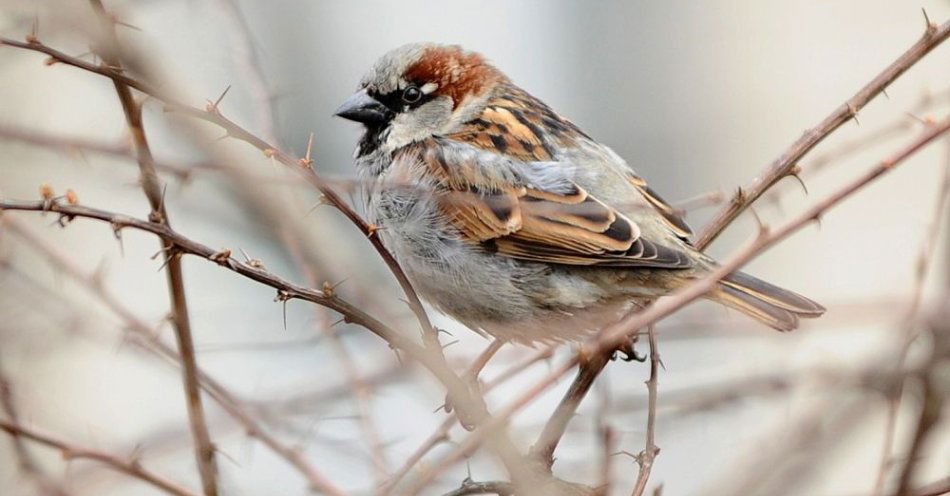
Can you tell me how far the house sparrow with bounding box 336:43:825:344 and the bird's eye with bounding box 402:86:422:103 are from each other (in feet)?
0.51

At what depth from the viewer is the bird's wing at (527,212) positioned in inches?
148

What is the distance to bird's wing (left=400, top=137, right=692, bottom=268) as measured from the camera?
376 centimetres

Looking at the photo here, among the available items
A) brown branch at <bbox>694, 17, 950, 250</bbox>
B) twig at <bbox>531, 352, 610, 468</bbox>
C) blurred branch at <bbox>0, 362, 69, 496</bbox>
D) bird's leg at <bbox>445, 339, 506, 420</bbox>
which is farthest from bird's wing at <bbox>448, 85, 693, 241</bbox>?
blurred branch at <bbox>0, 362, 69, 496</bbox>

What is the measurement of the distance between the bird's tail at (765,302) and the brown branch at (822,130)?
29 centimetres

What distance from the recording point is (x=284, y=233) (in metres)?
3.11

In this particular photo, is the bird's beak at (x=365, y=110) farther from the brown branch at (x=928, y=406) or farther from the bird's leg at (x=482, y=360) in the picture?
the brown branch at (x=928, y=406)

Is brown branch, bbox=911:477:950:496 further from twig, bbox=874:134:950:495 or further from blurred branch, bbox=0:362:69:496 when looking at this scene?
blurred branch, bbox=0:362:69:496

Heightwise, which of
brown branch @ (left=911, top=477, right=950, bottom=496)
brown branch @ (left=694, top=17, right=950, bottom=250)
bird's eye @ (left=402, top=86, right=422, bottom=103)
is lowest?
brown branch @ (left=911, top=477, right=950, bottom=496)

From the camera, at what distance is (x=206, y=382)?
2.79m

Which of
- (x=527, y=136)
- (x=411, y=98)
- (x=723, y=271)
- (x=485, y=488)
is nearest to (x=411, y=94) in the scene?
(x=411, y=98)

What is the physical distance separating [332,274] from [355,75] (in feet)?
16.0

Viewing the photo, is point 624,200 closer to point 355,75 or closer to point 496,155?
point 496,155

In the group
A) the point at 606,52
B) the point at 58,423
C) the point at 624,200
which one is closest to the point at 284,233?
the point at 624,200

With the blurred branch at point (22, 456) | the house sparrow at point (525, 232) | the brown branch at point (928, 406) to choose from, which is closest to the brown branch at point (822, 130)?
the house sparrow at point (525, 232)
